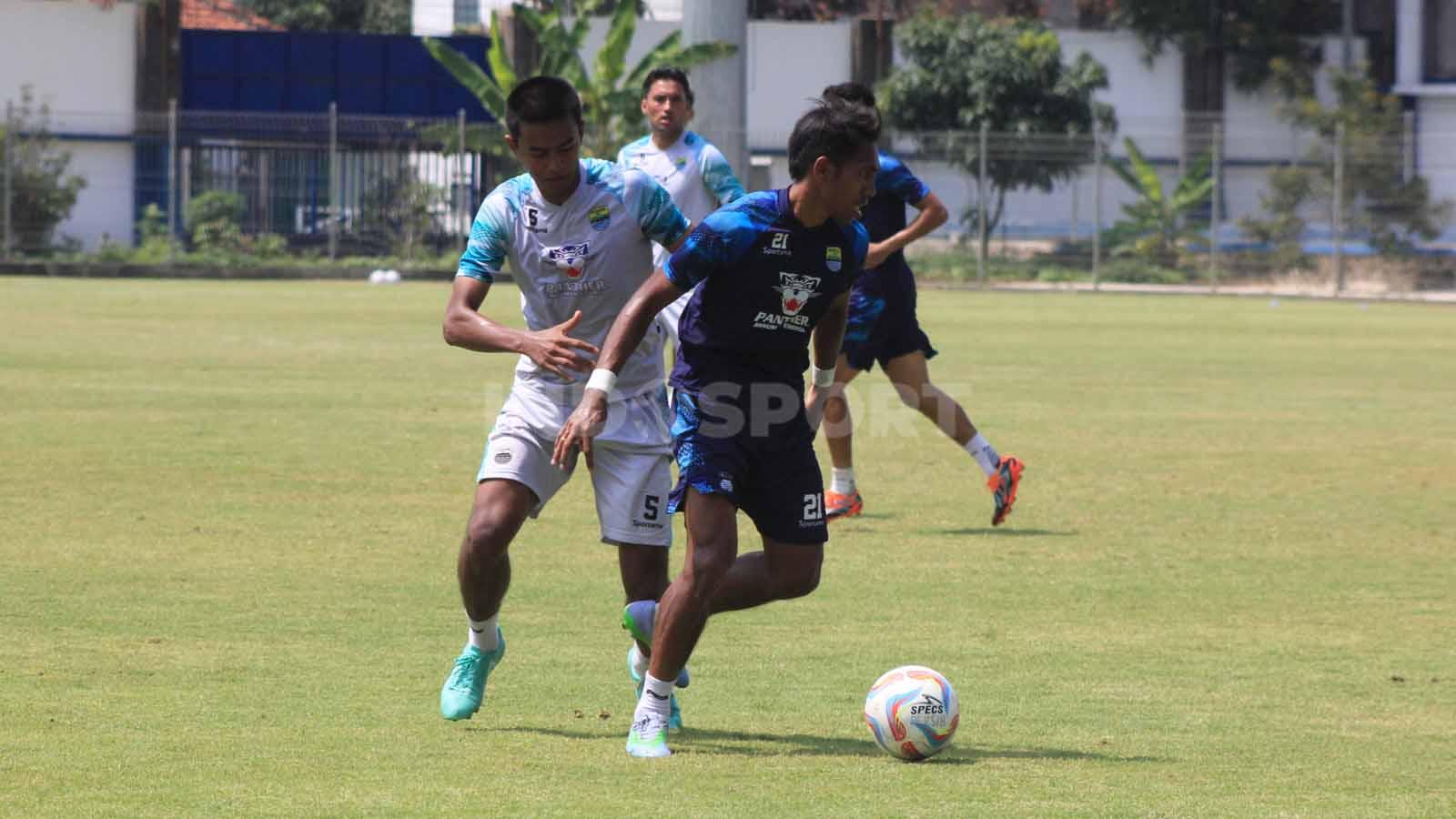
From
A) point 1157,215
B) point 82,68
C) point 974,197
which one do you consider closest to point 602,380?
point 1157,215

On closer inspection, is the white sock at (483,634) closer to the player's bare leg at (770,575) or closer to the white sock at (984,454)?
the player's bare leg at (770,575)

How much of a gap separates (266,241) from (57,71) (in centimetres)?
832

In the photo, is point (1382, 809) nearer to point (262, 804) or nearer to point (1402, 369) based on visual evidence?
point (262, 804)

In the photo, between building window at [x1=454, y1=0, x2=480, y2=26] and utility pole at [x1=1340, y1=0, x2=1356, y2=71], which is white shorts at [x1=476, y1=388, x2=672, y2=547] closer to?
utility pole at [x1=1340, y1=0, x2=1356, y2=71]

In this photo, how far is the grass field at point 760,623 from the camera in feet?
18.7

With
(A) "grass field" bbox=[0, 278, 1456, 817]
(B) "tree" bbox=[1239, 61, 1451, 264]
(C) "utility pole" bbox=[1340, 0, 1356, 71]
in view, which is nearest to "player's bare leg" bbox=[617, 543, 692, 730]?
(A) "grass field" bbox=[0, 278, 1456, 817]

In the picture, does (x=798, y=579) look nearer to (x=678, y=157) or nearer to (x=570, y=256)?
(x=570, y=256)

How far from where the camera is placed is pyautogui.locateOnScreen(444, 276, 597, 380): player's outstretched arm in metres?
6.28

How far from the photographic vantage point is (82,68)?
46.0m

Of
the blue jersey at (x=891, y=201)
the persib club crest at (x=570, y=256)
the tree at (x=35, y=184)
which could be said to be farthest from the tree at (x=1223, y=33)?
the persib club crest at (x=570, y=256)

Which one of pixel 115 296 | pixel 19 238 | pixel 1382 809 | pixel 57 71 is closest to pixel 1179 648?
pixel 1382 809

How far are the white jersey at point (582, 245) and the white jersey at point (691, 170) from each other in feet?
13.4

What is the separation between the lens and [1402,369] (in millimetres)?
22172

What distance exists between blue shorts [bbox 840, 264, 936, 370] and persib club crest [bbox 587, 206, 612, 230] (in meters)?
4.91
